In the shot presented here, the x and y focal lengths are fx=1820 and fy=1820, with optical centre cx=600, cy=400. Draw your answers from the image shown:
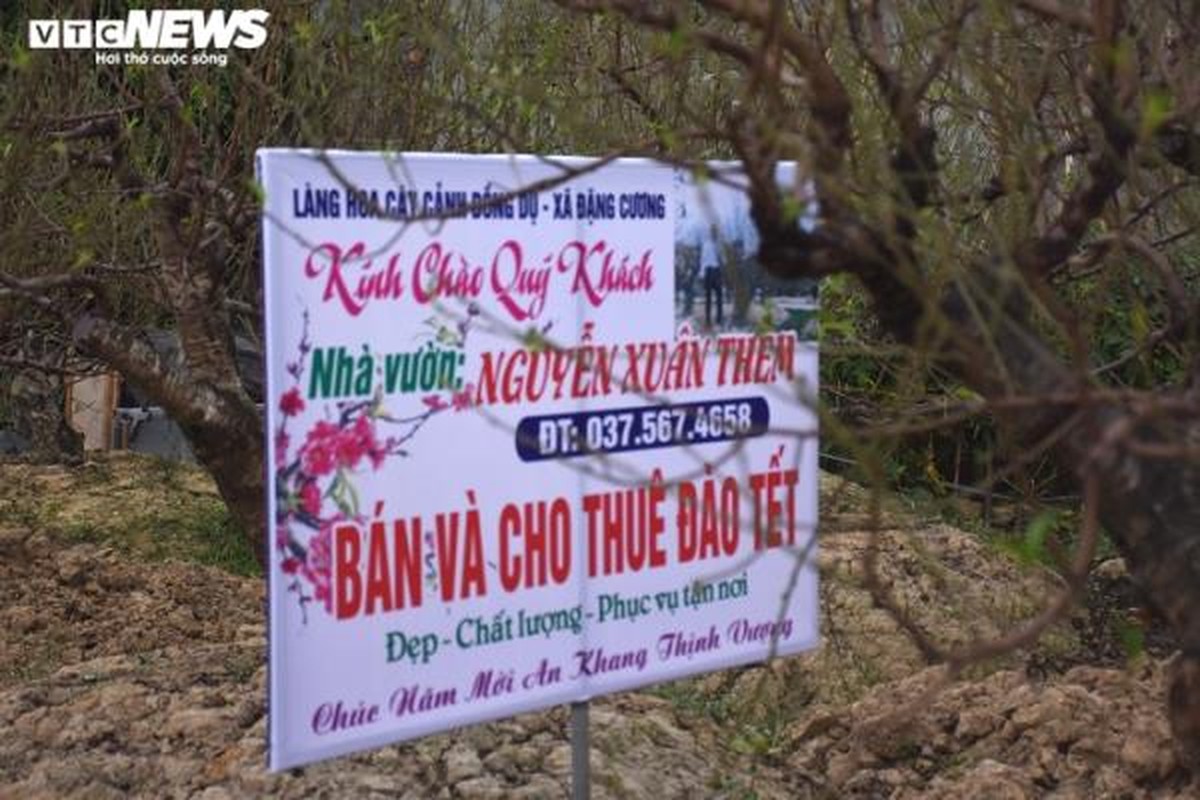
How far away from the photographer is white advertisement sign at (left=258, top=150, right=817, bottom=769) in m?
3.62

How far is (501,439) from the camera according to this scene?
154 inches

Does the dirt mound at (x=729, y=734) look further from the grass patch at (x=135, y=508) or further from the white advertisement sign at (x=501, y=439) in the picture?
the grass patch at (x=135, y=508)

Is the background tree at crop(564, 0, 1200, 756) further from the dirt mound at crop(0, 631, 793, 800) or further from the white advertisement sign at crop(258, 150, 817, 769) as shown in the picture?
the dirt mound at crop(0, 631, 793, 800)

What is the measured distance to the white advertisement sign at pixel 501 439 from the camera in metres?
3.62

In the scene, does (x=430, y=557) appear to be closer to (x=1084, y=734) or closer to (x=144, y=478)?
(x=1084, y=734)

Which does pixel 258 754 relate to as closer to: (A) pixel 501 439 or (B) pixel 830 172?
(A) pixel 501 439

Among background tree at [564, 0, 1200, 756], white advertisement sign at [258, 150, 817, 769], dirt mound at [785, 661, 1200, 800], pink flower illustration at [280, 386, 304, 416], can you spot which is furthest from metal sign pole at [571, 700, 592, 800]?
background tree at [564, 0, 1200, 756]

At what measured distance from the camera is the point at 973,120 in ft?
17.4

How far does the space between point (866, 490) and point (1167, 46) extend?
502cm

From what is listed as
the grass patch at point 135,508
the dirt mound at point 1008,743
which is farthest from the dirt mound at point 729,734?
the grass patch at point 135,508

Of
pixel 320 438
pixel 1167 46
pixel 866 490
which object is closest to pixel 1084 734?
pixel 1167 46
